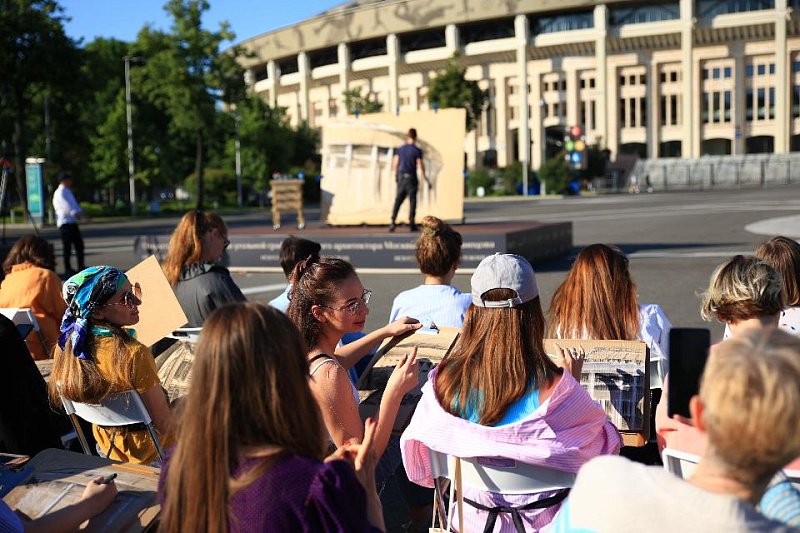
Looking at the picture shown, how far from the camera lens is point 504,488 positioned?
2.64 meters

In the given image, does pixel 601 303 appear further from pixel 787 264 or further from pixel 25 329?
pixel 25 329

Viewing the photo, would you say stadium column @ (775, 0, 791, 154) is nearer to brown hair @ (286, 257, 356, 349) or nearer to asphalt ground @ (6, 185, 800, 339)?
asphalt ground @ (6, 185, 800, 339)

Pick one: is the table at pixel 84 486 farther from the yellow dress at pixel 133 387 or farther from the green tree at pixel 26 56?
the green tree at pixel 26 56

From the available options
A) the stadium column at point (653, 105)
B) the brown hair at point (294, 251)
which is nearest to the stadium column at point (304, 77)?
the stadium column at point (653, 105)

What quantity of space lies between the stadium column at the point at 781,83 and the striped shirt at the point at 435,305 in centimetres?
7603

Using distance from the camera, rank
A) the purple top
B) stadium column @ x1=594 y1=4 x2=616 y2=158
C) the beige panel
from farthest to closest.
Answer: stadium column @ x1=594 y1=4 x2=616 y2=158 < the beige panel < the purple top

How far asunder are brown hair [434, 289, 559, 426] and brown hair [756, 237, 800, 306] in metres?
1.99

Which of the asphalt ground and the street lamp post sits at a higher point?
the street lamp post

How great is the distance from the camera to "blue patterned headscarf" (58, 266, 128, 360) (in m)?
3.39

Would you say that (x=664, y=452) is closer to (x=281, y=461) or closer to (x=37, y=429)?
(x=281, y=461)

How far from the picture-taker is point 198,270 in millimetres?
5586

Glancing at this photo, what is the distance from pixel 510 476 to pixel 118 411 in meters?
1.70

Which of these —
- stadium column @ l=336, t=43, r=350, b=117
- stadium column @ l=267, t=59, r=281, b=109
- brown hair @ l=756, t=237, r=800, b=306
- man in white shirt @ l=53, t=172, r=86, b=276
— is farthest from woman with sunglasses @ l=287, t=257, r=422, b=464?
stadium column @ l=267, t=59, r=281, b=109

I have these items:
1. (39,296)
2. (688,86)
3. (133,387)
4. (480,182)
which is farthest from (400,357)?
(688,86)
